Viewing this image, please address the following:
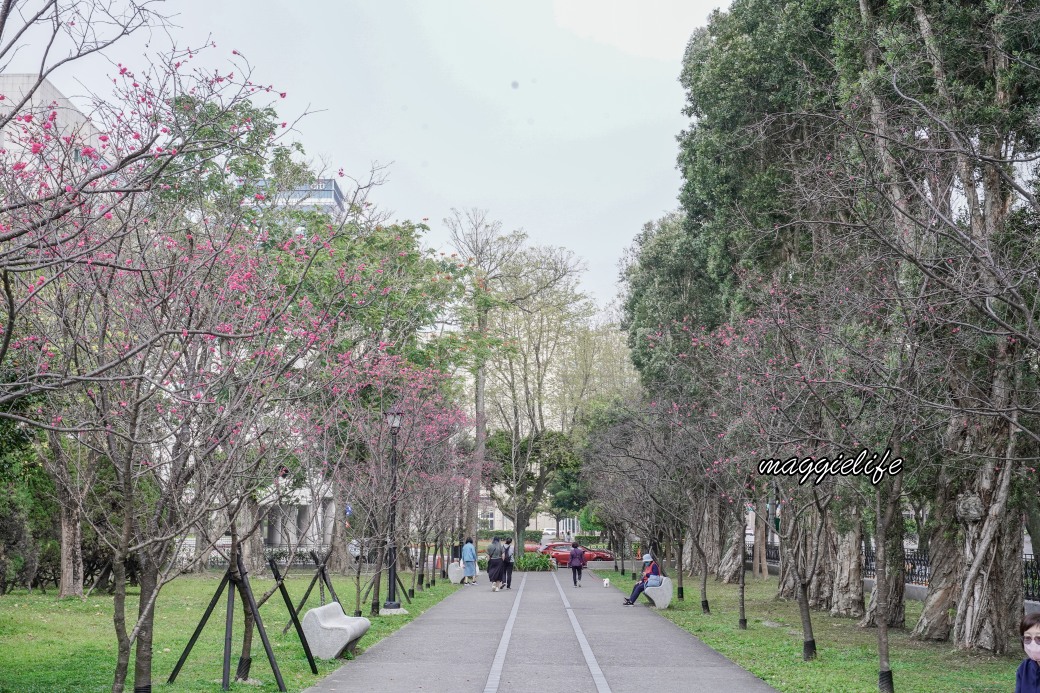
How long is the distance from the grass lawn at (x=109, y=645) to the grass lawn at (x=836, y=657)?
220 inches

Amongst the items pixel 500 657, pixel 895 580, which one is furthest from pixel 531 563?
pixel 500 657

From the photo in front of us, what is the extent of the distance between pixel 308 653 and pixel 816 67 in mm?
15224

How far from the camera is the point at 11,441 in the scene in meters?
13.0

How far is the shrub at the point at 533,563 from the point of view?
47.4 meters

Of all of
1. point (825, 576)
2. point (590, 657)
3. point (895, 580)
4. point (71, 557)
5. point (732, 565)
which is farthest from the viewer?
point (732, 565)

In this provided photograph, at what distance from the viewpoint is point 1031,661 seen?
518 centimetres

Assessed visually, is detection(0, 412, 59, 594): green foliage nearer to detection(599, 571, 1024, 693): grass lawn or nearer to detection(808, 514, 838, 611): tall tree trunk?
detection(599, 571, 1024, 693): grass lawn

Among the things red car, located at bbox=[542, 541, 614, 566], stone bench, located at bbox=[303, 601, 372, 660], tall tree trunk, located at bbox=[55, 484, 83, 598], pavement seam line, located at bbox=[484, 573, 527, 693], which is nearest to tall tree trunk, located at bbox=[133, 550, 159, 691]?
pavement seam line, located at bbox=[484, 573, 527, 693]

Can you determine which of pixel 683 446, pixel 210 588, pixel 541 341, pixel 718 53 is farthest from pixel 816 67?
pixel 541 341

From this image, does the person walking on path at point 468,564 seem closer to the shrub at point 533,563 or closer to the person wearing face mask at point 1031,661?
the shrub at point 533,563

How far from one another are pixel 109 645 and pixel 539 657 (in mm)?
6273

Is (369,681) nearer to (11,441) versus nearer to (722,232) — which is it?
(11,441)

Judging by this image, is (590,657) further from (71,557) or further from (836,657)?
(71,557)

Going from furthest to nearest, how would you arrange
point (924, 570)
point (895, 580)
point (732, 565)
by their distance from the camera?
1. point (732, 565)
2. point (924, 570)
3. point (895, 580)
